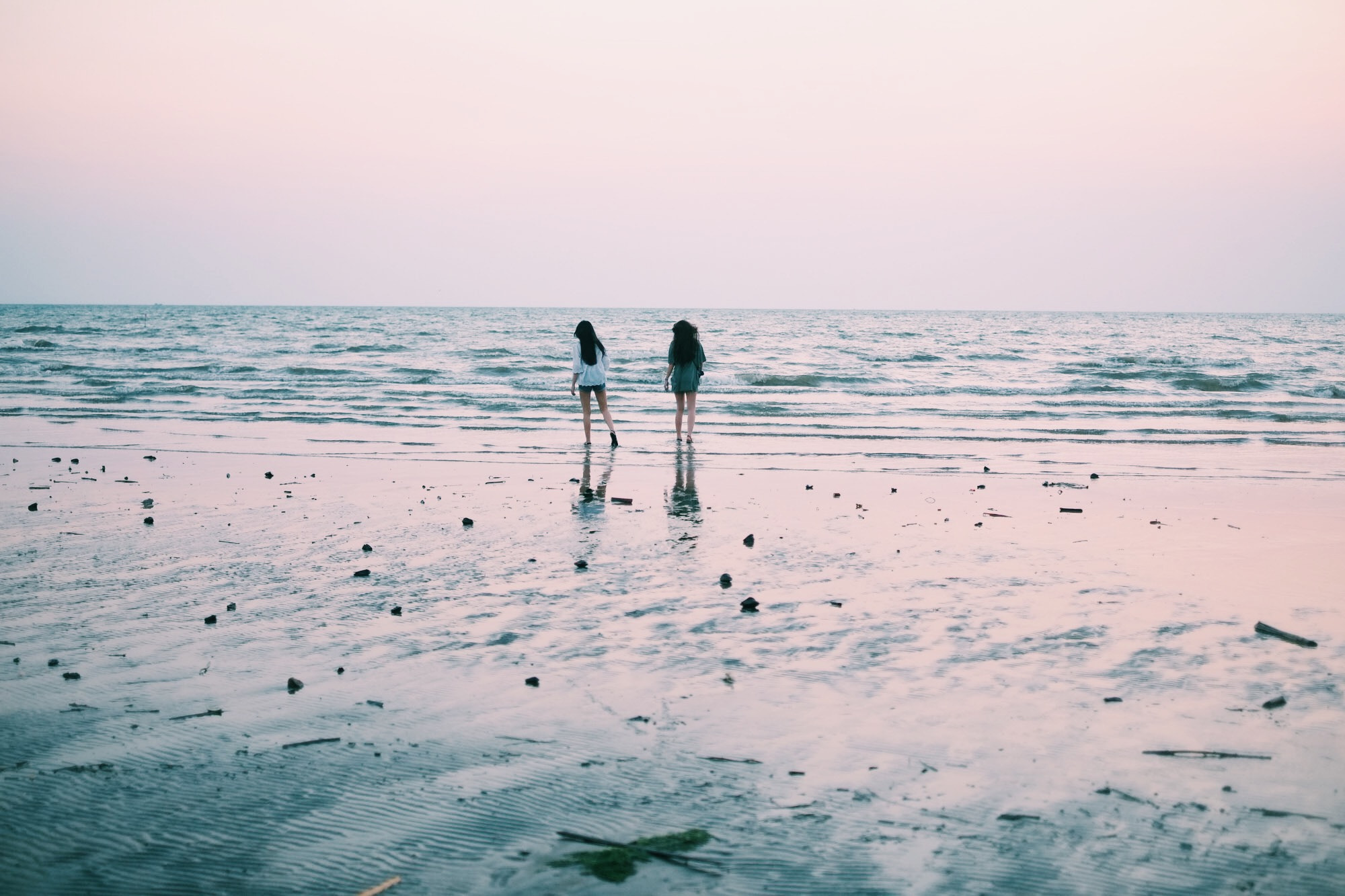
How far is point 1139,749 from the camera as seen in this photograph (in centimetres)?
371

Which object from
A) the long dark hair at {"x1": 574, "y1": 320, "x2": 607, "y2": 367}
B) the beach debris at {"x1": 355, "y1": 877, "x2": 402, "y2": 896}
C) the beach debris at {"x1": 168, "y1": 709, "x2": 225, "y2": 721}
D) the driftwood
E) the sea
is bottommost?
the beach debris at {"x1": 355, "y1": 877, "x2": 402, "y2": 896}

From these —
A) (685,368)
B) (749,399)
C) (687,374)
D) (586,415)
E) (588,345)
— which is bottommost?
(749,399)

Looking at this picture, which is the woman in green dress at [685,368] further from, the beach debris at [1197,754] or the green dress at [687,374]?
the beach debris at [1197,754]

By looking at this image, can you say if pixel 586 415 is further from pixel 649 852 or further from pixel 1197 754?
pixel 649 852

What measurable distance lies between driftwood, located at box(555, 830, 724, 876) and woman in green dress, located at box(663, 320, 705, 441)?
1215 cm

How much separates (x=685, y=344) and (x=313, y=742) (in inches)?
475

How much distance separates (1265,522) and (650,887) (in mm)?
8051

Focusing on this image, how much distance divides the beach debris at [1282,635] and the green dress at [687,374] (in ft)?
34.5

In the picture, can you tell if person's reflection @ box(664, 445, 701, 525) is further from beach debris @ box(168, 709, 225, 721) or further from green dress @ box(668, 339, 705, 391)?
beach debris @ box(168, 709, 225, 721)

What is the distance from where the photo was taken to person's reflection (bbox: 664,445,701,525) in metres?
8.90

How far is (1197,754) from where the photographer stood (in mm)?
3670

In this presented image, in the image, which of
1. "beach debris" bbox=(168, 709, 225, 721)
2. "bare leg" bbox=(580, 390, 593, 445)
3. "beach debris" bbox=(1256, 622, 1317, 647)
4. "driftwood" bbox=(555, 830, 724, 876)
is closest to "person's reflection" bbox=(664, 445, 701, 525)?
"bare leg" bbox=(580, 390, 593, 445)

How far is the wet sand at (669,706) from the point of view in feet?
9.78

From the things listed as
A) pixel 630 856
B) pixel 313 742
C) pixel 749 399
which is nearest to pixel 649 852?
pixel 630 856
